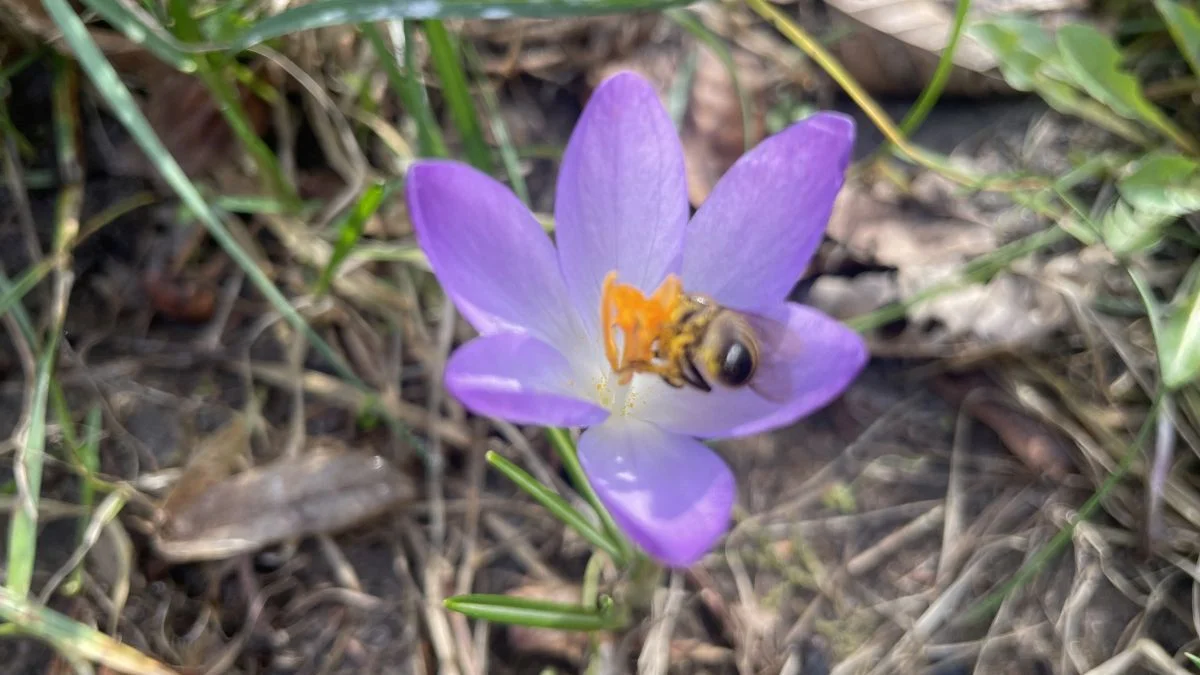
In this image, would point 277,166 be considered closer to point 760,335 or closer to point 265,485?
point 265,485

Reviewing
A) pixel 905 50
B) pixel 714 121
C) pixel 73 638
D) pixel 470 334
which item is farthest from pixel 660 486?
pixel 905 50

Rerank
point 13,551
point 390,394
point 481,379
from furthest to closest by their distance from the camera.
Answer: point 390,394 → point 13,551 → point 481,379

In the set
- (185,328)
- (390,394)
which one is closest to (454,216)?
(390,394)

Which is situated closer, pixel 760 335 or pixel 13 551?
pixel 760 335

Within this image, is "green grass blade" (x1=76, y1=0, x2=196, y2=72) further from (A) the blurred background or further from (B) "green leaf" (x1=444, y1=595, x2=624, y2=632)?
(B) "green leaf" (x1=444, y1=595, x2=624, y2=632)

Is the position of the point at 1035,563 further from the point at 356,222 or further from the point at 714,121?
the point at 356,222

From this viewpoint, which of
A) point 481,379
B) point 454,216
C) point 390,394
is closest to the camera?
point 481,379
